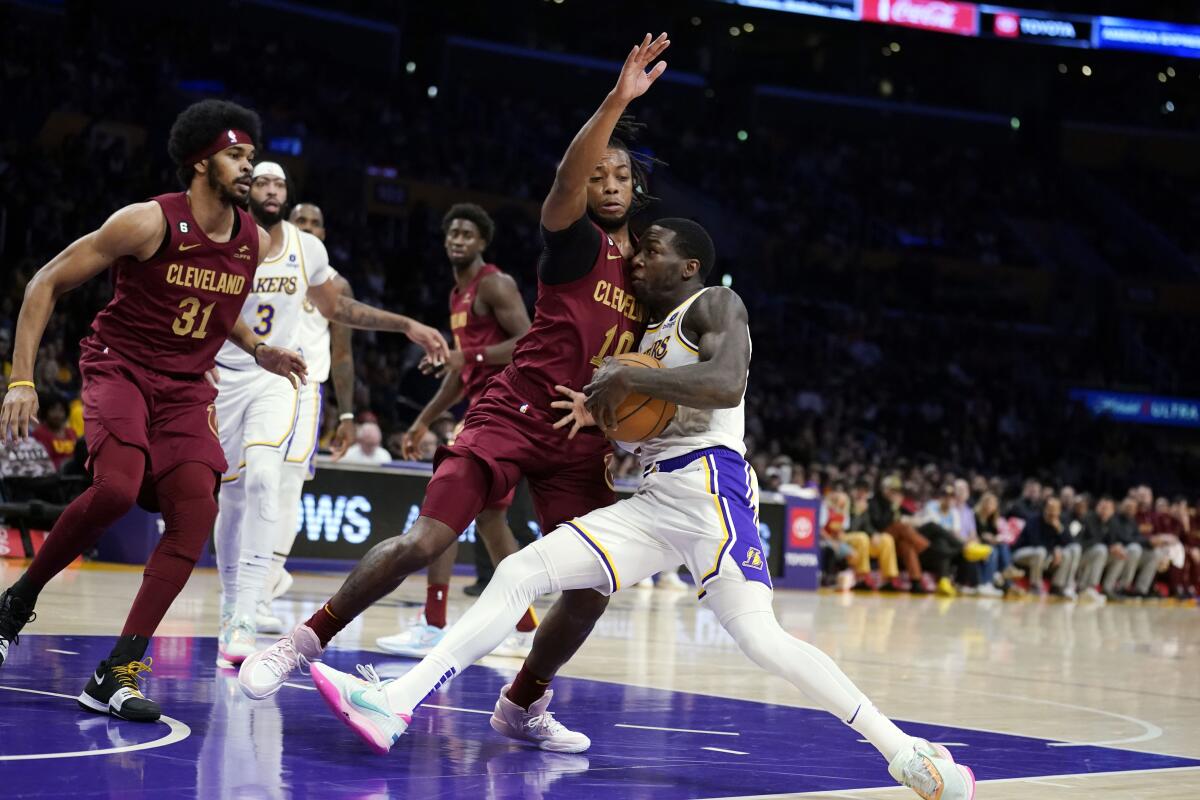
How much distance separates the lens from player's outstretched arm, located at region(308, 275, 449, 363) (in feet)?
18.4

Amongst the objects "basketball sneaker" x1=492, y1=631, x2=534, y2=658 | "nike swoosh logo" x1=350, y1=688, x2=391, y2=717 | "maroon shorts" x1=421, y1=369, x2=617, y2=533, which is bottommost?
"basketball sneaker" x1=492, y1=631, x2=534, y2=658

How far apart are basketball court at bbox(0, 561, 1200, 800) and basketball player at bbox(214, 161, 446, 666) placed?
1.44 feet

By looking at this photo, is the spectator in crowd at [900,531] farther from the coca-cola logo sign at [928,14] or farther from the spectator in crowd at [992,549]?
the coca-cola logo sign at [928,14]

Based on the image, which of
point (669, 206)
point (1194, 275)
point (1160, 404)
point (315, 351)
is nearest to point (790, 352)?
point (669, 206)

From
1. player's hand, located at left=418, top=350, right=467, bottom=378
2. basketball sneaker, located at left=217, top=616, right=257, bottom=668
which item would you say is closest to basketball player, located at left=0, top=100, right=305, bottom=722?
player's hand, located at left=418, top=350, right=467, bottom=378

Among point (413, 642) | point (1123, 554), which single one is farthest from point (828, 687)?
point (1123, 554)

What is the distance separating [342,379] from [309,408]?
2.27 feet

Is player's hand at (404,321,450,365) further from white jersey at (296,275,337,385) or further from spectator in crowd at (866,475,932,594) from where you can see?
spectator in crowd at (866,475,932,594)

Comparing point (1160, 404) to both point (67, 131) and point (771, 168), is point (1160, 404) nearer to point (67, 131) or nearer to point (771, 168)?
point (771, 168)

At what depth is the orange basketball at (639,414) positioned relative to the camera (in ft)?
14.6

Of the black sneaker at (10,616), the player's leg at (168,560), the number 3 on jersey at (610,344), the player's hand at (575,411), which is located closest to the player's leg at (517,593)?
the player's hand at (575,411)

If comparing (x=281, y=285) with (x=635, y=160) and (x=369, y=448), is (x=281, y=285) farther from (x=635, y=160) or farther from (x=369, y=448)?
(x=369, y=448)

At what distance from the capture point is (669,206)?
29.7 meters

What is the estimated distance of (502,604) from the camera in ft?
14.3
